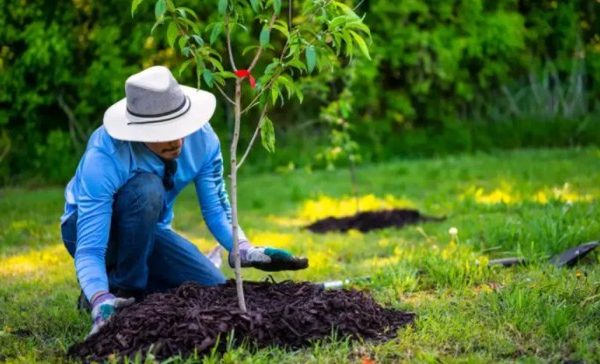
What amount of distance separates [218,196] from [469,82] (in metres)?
6.92

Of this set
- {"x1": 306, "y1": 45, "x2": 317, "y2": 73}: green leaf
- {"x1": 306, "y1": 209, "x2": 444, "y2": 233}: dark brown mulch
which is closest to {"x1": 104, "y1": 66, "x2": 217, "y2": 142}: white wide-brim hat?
{"x1": 306, "y1": 45, "x2": 317, "y2": 73}: green leaf

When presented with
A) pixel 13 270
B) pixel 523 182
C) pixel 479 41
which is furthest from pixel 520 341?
pixel 479 41

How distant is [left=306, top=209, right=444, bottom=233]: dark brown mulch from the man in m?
2.32

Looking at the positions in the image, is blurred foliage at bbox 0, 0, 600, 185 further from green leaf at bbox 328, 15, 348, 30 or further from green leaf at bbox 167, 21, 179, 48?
green leaf at bbox 328, 15, 348, 30

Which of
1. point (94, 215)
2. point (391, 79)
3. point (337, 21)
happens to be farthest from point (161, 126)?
point (391, 79)

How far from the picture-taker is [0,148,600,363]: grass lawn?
3.38 meters

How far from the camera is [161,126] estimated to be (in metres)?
3.49

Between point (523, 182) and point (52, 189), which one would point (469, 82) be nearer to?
point (523, 182)

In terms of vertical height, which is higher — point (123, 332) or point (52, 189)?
point (123, 332)

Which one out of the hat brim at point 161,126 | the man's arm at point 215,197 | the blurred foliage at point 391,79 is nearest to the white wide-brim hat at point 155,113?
the hat brim at point 161,126

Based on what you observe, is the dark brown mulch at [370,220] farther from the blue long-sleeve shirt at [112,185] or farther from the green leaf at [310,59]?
the green leaf at [310,59]

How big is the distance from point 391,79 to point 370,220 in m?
4.17

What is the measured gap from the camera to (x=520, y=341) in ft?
11.0

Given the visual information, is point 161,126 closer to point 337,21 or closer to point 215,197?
point 215,197
